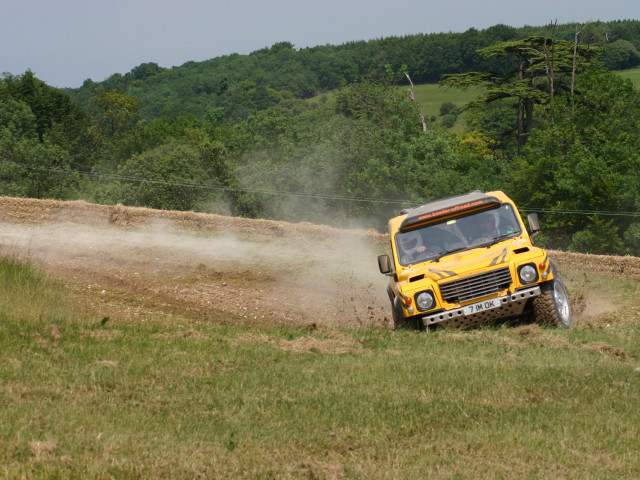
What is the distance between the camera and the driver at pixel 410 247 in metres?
12.7

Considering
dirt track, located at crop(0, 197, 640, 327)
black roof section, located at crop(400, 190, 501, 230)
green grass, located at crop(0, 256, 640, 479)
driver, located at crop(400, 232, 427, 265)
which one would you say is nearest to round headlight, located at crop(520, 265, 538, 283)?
green grass, located at crop(0, 256, 640, 479)

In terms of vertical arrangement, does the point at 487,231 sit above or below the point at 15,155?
below

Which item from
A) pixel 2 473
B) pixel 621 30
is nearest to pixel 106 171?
pixel 2 473

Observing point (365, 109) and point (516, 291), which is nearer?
point (516, 291)

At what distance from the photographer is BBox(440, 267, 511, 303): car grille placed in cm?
1159

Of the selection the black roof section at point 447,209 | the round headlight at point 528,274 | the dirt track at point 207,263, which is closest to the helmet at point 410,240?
the black roof section at point 447,209

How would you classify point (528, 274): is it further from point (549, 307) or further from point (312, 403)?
point (312, 403)

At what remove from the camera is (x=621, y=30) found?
423ft

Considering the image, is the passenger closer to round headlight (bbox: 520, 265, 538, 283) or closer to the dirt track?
round headlight (bbox: 520, 265, 538, 283)

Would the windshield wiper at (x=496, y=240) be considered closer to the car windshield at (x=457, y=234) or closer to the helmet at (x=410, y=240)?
the car windshield at (x=457, y=234)

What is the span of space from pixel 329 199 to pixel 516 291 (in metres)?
36.8

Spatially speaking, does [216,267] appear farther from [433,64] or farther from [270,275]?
[433,64]

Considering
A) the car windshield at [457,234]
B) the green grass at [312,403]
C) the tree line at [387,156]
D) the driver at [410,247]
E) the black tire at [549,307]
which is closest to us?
the green grass at [312,403]

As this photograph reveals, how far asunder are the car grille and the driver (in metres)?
1.11
